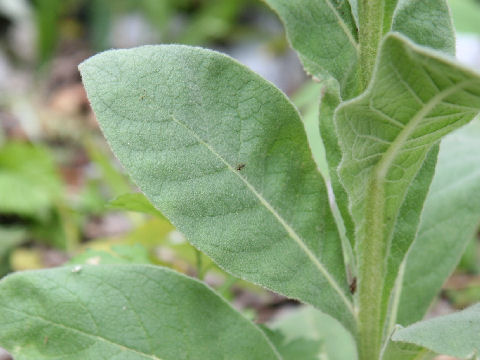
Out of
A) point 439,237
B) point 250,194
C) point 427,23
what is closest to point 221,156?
point 250,194

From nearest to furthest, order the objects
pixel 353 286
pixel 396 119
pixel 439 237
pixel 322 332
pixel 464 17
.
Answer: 1. pixel 396 119
2. pixel 353 286
3. pixel 439 237
4. pixel 322 332
5. pixel 464 17

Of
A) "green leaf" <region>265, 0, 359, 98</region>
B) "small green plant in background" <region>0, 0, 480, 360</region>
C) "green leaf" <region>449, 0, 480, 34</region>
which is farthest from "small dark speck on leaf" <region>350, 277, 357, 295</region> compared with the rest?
"green leaf" <region>449, 0, 480, 34</region>

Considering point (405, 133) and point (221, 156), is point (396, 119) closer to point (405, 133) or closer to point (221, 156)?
point (405, 133)

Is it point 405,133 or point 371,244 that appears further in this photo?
point 371,244

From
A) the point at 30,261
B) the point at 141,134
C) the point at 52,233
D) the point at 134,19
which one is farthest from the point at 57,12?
the point at 141,134

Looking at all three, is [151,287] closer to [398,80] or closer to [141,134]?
[141,134]

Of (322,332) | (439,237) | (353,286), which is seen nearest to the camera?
(353,286)

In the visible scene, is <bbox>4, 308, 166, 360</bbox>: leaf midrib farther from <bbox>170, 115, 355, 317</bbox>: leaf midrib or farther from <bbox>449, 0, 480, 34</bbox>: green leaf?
<bbox>449, 0, 480, 34</bbox>: green leaf
